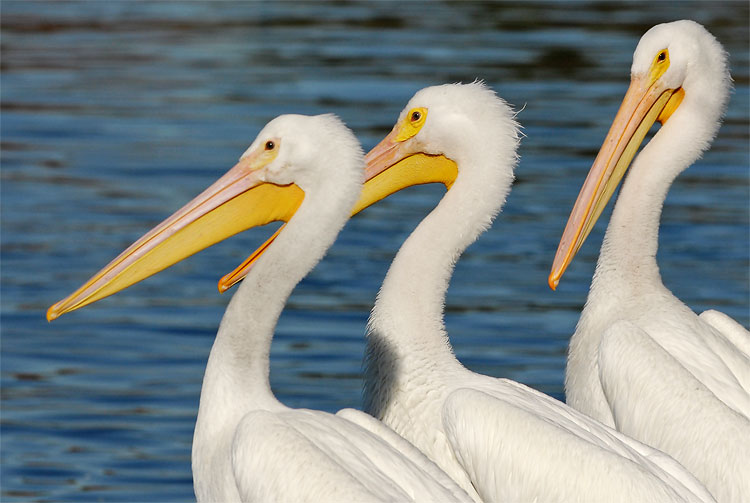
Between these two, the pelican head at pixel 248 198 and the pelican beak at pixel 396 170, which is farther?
the pelican beak at pixel 396 170

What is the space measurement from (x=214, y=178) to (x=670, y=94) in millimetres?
6422

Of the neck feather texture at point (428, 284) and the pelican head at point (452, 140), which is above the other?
the pelican head at point (452, 140)

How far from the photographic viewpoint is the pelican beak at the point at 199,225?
17.9 ft

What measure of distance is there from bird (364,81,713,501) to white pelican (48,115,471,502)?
40cm

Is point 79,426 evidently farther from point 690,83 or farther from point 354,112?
point 354,112

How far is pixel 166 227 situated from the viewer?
5516mm

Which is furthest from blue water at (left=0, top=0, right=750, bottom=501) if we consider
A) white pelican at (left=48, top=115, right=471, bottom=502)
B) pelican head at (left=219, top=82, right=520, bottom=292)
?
white pelican at (left=48, top=115, right=471, bottom=502)

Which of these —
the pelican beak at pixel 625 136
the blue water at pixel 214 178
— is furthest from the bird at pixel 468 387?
the blue water at pixel 214 178

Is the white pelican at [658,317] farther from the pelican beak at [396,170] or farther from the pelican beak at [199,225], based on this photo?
the pelican beak at [199,225]

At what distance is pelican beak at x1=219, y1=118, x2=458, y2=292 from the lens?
6.12m

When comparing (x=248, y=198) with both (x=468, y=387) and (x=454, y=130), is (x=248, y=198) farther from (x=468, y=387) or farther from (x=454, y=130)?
(x=468, y=387)

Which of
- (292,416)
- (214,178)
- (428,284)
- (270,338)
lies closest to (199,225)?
(270,338)

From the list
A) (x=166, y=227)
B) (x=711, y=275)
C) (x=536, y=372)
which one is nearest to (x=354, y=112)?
(x=711, y=275)

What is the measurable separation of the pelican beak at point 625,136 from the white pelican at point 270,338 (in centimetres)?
172
